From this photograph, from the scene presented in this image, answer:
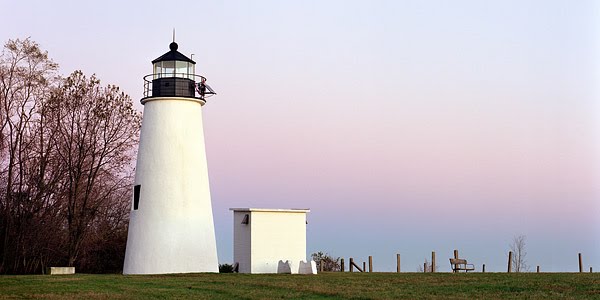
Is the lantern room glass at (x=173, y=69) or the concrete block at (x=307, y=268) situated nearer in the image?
the concrete block at (x=307, y=268)

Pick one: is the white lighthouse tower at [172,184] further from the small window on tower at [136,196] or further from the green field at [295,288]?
the green field at [295,288]

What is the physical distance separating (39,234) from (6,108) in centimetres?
622

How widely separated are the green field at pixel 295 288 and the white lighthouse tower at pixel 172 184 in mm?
4716

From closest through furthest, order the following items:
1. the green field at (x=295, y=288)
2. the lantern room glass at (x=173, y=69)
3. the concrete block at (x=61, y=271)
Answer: the green field at (x=295, y=288), the concrete block at (x=61, y=271), the lantern room glass at (x=173, y=69)

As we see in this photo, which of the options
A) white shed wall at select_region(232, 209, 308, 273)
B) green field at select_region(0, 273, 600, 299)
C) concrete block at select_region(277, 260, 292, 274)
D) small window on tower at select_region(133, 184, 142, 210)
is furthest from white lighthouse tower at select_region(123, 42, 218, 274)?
green field at select_region(0, 273, 600, 299)

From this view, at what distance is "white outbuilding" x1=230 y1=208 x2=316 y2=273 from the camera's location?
32.4 meters

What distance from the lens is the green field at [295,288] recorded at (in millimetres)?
20219

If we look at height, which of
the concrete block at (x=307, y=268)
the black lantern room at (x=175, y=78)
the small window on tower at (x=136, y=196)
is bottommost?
the concrete block at (x=307, y=268)

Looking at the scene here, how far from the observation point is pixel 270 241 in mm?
32625

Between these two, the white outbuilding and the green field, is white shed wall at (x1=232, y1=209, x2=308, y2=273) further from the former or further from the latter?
the green field

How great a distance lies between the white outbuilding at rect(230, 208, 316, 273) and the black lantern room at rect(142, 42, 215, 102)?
544 cm

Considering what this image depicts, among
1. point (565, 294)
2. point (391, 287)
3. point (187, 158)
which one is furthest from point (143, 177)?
point (565, 294)

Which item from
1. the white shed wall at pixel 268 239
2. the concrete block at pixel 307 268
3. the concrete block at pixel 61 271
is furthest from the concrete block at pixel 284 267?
the concrete block at pixel 61 271

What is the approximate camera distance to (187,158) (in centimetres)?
3262
